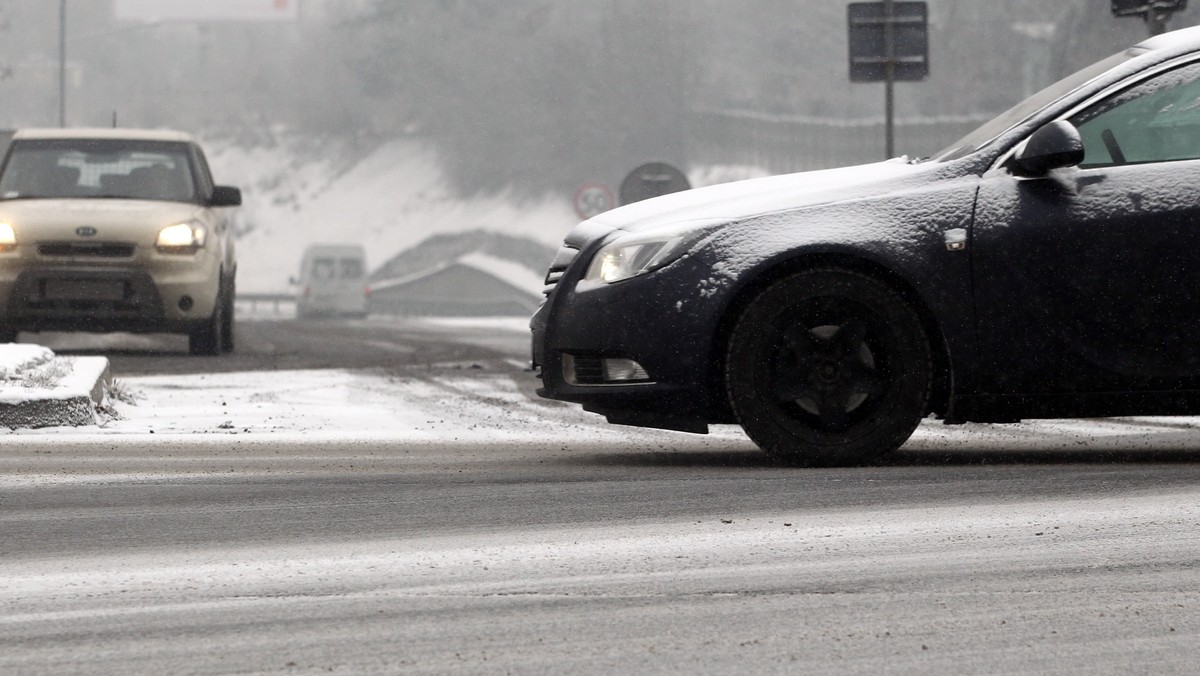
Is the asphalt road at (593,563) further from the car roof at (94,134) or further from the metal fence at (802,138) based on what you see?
the metal fence at (802,138)

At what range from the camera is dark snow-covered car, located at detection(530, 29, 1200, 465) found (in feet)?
22.8

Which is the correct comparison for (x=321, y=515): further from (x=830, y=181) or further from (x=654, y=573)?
(x=830, y=181)

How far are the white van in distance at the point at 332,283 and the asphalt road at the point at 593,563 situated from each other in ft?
127

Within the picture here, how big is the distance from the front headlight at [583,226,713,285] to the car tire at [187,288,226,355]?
26.7 feet

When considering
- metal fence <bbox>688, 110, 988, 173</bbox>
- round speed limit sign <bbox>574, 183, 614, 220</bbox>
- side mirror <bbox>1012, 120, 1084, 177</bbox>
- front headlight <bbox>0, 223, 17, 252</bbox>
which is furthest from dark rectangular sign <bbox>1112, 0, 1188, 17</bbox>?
metal fence <bbox>688, 110, 988, 173</bbox>

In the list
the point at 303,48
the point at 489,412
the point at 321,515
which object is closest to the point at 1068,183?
the point at 321,515

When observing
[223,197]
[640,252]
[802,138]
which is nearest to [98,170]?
[223,197]

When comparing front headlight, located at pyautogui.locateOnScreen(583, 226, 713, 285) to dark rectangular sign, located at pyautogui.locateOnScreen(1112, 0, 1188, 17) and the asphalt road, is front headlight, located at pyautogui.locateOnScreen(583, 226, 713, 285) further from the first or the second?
dark rectangular sign, located at pyautogui.locateOnScreen(1112, 0, 1188, 17)

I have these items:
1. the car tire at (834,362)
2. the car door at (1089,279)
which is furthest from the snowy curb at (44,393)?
the car door at (1089,279)

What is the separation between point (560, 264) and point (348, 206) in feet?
303

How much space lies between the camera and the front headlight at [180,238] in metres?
14.4

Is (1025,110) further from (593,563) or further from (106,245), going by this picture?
(106,245)

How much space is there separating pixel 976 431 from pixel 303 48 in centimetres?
11669

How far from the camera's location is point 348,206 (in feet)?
325
